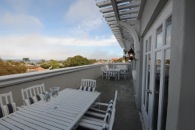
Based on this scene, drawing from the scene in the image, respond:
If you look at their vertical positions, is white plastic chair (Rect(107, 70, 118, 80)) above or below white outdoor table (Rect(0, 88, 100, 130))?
below

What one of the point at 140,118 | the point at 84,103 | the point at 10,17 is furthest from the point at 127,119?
the point at 10,17

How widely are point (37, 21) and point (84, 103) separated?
39.3 feet

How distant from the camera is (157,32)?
74.9 inches

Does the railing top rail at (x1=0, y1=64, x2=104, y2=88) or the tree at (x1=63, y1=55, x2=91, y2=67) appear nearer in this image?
the railing top rail at (x1=0, y1=64, x2=104, y2=88)

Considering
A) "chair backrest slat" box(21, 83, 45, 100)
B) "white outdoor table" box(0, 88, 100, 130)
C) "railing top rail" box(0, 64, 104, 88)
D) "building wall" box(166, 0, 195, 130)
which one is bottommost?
"white outdoor table" box(0, 88, 100, 130)

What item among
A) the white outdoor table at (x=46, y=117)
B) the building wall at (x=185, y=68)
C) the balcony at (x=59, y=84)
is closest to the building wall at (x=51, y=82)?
the balcony at (x=59, y=84)

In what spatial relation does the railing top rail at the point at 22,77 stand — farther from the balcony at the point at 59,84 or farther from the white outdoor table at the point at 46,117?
the white outdoor table at the point at 46,117

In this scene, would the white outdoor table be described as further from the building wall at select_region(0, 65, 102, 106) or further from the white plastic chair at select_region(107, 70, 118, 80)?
the white plastic chair at select_region(107, 70, 118, 80)

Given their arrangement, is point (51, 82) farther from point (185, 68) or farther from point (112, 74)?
point (112, 74)

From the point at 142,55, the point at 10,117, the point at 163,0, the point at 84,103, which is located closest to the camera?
the point at 163,0

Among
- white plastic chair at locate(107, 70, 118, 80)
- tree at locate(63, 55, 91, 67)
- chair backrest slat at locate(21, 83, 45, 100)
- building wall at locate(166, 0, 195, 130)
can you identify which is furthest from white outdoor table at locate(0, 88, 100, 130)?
tree at locate(63, 55, 91, 67)

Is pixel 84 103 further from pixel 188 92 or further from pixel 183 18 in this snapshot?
pixel 183 18

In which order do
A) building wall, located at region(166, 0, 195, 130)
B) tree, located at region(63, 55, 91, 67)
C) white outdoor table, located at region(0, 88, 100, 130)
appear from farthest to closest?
tree, located at region(63, 55, 91, 67) → white outdoor table, located at region(0, 88, 100, 130) → building wall, located at region(166, 0, 195, 130)

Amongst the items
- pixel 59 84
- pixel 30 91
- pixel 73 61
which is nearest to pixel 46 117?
pixel 30 91
